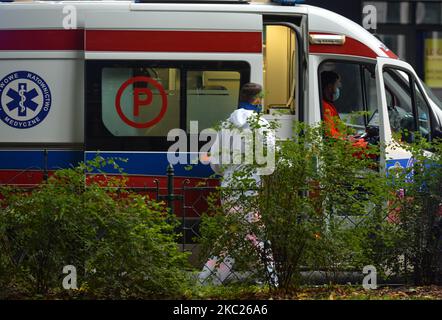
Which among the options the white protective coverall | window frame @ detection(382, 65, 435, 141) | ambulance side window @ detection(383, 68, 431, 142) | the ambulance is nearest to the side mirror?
ambulance side window @ detection(383, 68, 431, 142)

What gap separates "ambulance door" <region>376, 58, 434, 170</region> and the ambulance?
0.45 m

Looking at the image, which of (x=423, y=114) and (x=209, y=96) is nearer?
(x=209, y=96)

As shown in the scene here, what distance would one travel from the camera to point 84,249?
8.16 metres

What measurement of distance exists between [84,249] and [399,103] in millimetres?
6149

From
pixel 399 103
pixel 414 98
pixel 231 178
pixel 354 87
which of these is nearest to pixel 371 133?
pixel 399 103

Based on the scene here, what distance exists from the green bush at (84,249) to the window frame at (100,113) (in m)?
4.28

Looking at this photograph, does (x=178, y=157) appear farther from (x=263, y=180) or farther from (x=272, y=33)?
(x=263, y=180)

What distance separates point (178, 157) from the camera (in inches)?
495
